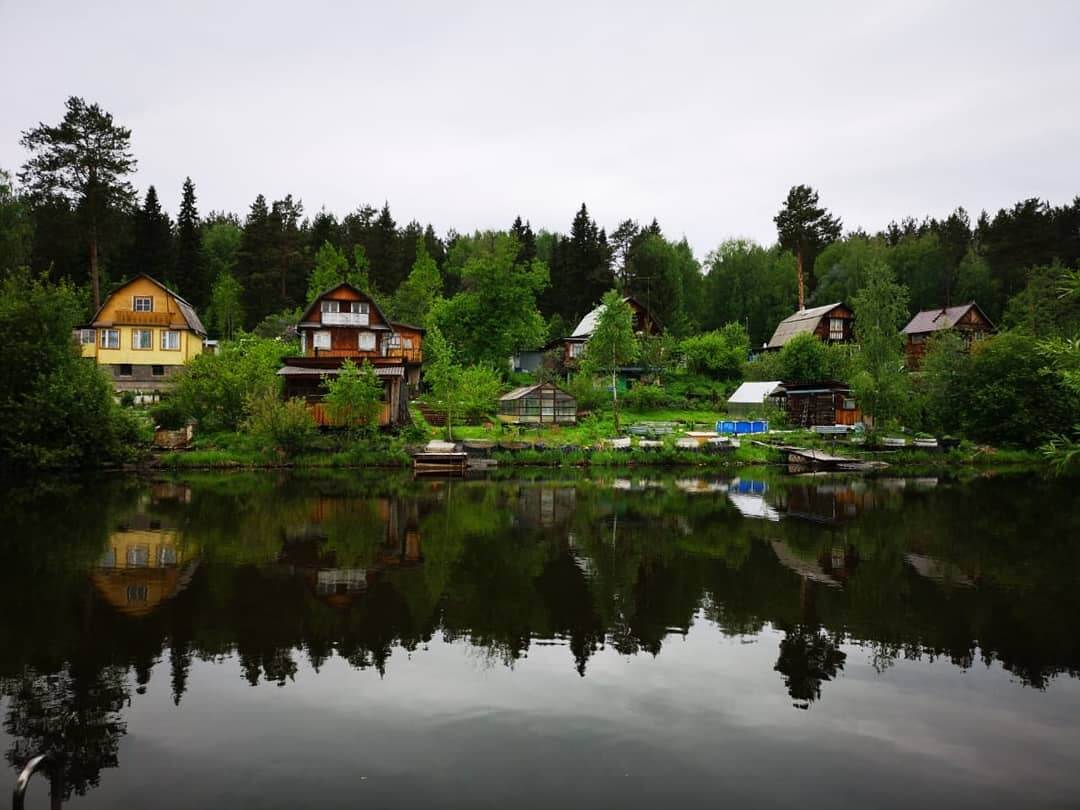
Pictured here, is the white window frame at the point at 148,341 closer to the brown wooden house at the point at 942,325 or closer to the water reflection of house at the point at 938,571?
the water reflection of house at the point at 938,571

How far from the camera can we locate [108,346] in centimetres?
5172

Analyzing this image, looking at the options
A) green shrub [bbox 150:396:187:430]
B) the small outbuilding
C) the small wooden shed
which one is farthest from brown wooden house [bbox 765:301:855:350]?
green shrub [bbox 150:396:187:430]

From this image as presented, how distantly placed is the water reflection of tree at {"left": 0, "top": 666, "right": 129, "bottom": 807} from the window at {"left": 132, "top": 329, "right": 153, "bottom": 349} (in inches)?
1874

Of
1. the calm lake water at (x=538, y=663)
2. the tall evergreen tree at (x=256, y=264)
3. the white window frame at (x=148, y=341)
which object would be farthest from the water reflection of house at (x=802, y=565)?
the tall evergreen tree at (x=256, y=264)

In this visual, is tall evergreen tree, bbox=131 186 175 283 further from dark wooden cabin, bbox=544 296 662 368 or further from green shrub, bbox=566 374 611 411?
green shrub, bbox=566 374 611 411

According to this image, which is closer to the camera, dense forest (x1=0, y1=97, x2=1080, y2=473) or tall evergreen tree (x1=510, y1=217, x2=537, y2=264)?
dense forest (x1=0, y1=97, x2=1080, y2=473)

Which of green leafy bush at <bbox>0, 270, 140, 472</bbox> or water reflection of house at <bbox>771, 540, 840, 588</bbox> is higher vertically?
green leafy bush at <bbox>0, 270, 140, 472</bbox>

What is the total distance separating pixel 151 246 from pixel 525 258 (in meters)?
40.8

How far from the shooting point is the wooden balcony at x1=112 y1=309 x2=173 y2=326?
51.8 metres

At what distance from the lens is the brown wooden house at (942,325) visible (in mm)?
67500

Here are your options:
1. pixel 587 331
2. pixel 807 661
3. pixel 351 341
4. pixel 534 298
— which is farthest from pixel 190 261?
pixel 807 661

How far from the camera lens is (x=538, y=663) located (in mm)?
11797

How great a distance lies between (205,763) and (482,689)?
392cm

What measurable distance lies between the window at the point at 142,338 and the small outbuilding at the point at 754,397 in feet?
147
